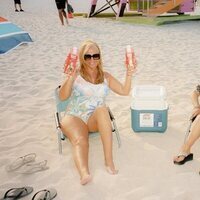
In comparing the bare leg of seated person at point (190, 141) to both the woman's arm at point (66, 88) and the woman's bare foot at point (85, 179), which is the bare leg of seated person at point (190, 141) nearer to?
the woman's bare foot at point (85, 179)

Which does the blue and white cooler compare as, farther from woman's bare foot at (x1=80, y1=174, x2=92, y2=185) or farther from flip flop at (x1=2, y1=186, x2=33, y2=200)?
flip flop at (x1=2, y1=186, x2=33, y2=200)

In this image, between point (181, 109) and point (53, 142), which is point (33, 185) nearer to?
point (53, 142)

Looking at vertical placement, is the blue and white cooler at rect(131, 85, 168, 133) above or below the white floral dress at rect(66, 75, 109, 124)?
below

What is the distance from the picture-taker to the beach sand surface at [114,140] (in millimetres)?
2936

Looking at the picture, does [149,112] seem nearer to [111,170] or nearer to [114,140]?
[114,140]

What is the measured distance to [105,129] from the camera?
318 cm

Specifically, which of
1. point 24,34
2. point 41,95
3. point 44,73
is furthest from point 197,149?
point 44,73

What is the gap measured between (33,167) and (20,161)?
0.18 m

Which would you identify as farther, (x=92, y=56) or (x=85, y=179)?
(x=92, y=56)

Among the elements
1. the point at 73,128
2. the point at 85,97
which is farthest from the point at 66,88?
the point at 73,128

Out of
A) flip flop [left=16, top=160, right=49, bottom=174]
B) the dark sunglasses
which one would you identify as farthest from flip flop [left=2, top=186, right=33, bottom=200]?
the dark sunglasses

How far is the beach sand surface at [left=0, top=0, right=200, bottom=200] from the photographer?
9.63 ft

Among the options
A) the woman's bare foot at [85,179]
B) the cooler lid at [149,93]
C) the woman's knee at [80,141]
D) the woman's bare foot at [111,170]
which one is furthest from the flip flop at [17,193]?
the cooler lid at [149,93]

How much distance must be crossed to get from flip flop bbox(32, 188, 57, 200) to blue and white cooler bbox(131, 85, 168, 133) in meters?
1.40
